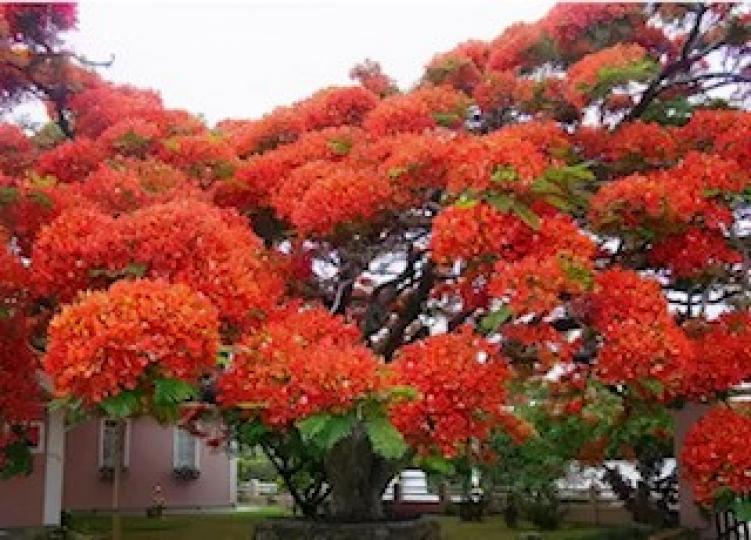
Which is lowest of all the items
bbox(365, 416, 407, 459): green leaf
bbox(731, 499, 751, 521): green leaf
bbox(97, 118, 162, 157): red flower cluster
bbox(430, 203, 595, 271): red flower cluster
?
bbox(731, 499, 751, 521): green leaf

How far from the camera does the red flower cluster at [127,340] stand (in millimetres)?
5273

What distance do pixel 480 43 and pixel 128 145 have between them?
13.4 ft

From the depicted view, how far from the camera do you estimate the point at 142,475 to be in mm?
18906

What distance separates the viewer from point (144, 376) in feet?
17.9

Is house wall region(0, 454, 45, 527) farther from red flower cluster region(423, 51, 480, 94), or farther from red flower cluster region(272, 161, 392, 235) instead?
red flower cluster region(423, 51, 480, 94)

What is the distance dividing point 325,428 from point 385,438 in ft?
1.19

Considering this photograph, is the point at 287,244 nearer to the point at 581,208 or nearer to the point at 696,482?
the point at 581,208

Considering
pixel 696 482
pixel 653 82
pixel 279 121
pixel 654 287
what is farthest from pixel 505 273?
pixel 279 121

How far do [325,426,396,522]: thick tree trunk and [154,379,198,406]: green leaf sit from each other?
12.8 feet

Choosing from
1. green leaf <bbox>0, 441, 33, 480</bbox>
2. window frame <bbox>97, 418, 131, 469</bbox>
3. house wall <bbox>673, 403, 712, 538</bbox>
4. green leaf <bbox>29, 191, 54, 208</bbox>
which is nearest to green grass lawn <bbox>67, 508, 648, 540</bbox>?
window frame <bbox>97, 418, 131, 469</bbox>

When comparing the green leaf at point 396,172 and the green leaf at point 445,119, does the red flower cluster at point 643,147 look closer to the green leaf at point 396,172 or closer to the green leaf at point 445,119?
the green leaf at point 445,119

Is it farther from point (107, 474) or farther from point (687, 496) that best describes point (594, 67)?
point (107, 474)

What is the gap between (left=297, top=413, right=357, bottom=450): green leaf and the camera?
18.6ft

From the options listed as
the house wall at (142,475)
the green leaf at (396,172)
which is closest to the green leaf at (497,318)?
the green leaf at (396,172)
